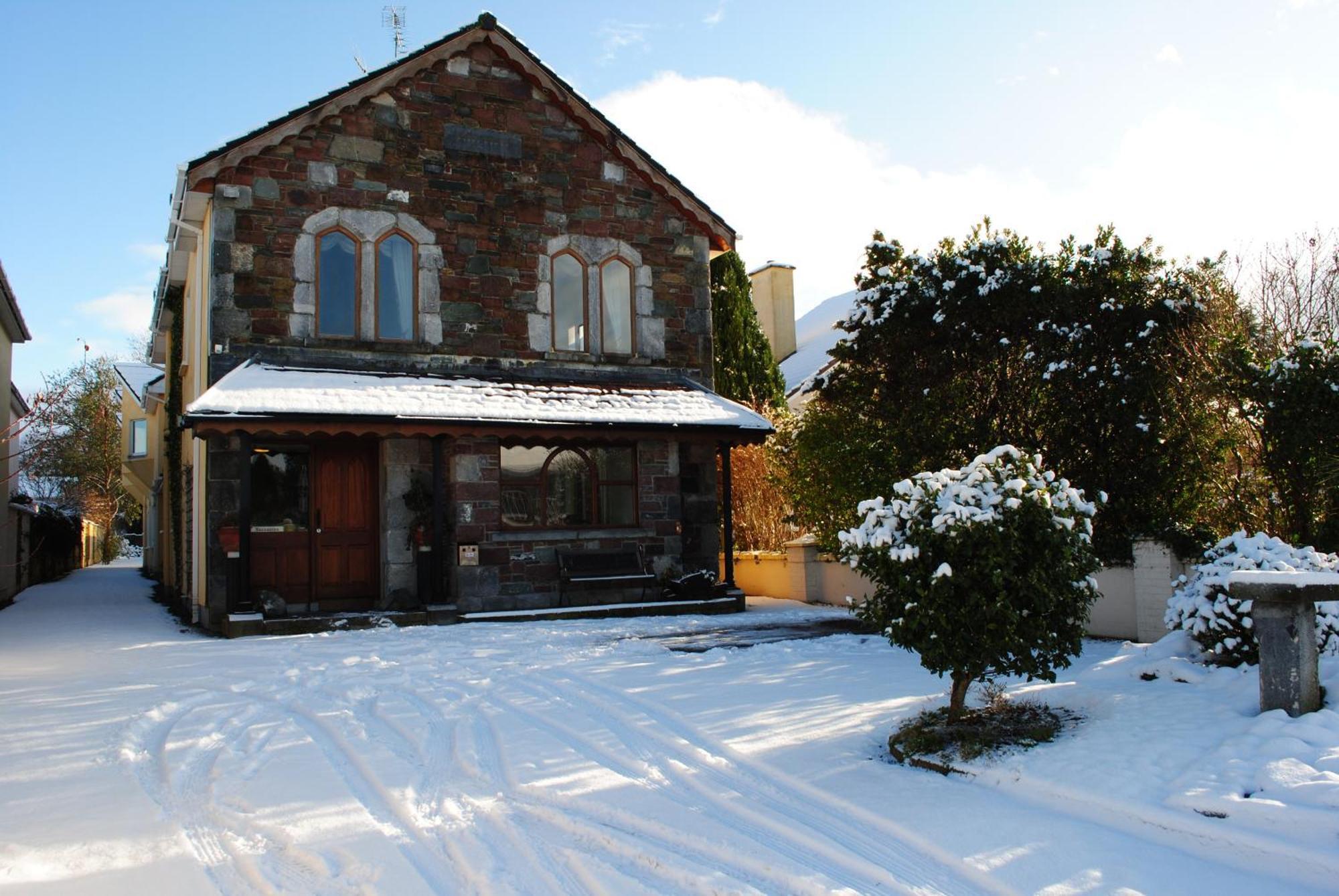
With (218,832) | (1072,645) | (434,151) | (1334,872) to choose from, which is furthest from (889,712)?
(434,151)

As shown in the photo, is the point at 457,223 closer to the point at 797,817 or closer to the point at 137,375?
the point at 797,817

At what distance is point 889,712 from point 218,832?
423cm

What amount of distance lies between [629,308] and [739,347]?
9.25 meters

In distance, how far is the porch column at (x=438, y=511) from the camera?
1320 centimetres

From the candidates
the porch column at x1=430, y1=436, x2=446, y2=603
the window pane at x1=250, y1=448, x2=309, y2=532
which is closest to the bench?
the porch column at x1=430, y1=436, x2=446, y2=603

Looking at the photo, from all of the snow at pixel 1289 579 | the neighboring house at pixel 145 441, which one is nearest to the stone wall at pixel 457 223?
the snow at pixel 1289 579

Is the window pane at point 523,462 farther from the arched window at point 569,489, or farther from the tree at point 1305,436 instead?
the tree at point 1305,436

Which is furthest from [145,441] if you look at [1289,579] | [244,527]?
[1289,579]

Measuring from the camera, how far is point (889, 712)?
699cm

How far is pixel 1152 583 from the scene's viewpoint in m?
9.93

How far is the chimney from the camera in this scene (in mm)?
30641

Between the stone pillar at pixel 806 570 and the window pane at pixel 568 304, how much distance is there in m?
4.61

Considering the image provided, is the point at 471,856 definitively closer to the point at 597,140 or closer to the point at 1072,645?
the point at 1072,645

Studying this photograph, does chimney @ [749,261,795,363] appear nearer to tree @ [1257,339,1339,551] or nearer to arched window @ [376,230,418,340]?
arched window @ [376,230,418,340]
